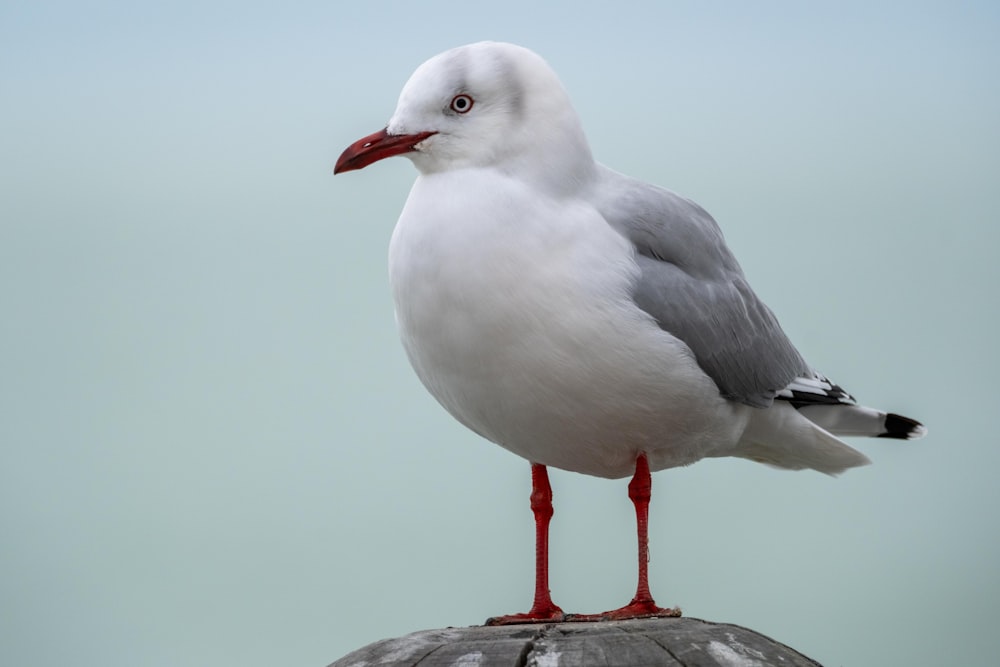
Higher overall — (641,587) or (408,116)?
(408,116)

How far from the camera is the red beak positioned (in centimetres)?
306

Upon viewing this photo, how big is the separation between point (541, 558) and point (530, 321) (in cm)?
78

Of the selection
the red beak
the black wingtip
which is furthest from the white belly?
the black wingtip

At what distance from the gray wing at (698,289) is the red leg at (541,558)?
596 millimetres

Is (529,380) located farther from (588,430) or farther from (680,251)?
(680,251)

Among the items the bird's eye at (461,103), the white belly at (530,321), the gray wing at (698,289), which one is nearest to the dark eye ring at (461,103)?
the bird's eye at (461,103)

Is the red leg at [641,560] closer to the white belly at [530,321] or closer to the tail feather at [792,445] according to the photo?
the white belly at [530,321]

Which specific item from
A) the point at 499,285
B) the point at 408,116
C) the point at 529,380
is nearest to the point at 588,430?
the point at 529,380

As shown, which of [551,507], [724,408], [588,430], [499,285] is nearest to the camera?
[499,285]

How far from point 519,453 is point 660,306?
1.77 feet

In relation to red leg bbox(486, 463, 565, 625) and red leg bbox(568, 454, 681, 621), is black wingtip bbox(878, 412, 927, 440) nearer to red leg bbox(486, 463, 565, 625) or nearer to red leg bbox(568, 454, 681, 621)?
red leg bbox(568, 454, 681, 621)

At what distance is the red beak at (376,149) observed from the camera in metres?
3.06

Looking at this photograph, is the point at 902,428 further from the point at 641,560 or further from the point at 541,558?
the point at 541,558

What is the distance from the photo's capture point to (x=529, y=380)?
2947 mm
